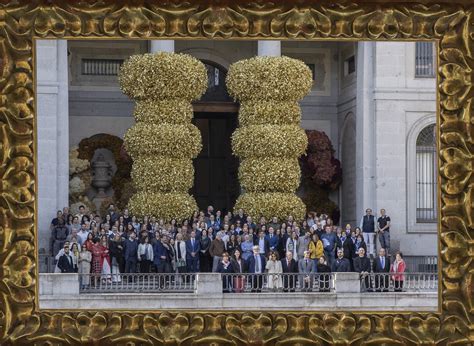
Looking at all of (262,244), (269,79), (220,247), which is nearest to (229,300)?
(262,244)

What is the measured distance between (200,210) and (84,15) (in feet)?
12.6

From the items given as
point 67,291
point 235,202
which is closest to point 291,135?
point 235,202

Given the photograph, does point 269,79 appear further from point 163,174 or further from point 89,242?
point 89,242

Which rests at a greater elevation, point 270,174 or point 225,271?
point 270,174

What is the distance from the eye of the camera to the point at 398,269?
24.5 feet

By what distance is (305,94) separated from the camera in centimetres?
1237

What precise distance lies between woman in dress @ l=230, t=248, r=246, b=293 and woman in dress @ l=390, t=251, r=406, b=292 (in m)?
0.96

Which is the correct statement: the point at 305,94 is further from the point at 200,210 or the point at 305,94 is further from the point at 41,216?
the point at 41,216

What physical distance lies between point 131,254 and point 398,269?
2.07 m

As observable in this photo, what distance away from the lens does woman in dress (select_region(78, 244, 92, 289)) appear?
6.53 metres

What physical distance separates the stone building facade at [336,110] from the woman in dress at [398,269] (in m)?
0.10

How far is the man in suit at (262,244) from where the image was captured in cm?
893

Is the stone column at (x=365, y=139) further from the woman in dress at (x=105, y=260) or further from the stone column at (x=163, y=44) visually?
the stone column at (x=163, y=44)

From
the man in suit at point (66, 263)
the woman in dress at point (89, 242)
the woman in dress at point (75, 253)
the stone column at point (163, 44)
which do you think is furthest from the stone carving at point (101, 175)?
the stone column at point (163, 44)
